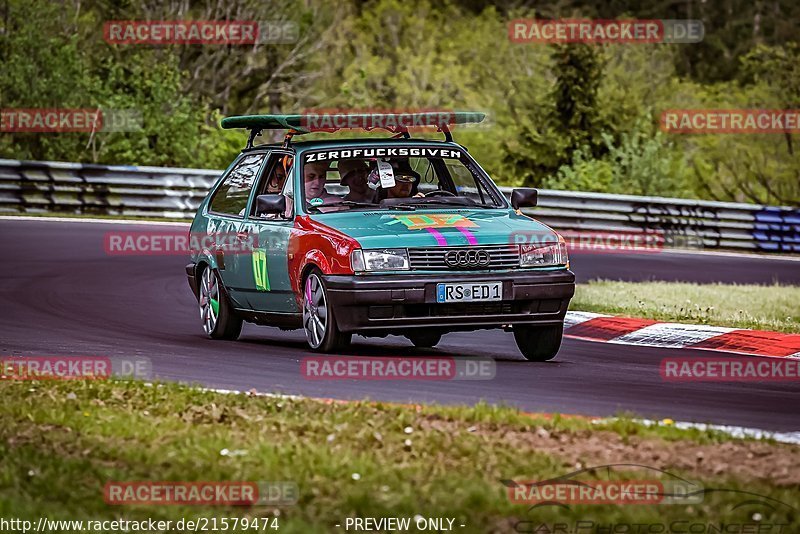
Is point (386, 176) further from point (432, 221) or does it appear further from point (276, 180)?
point (276, 180)

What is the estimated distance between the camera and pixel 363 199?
12.3m

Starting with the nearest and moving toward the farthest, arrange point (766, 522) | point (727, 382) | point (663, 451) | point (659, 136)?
point (766, 522)
point (663, 451)
point (727, 382)
point (659, 136)

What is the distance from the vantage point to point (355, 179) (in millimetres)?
12359

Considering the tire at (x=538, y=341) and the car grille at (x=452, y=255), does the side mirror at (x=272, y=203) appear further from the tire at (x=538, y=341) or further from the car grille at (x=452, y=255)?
the tire at (x=538, y=341)

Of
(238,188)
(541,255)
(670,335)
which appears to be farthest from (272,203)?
(670,335)

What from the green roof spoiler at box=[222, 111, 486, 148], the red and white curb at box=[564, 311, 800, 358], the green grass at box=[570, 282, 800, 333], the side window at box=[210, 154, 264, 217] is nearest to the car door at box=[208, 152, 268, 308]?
the side window at box=[210, 154, 264, 217]

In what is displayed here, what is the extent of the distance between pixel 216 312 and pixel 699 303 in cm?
537

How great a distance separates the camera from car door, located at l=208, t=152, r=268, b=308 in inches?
505

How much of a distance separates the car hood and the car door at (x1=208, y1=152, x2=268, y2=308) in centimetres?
123

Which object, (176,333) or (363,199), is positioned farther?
(176,333)

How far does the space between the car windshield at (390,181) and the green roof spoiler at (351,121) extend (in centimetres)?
23

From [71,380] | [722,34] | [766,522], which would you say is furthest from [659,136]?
[722,34]

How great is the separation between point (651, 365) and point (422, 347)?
2.11 m

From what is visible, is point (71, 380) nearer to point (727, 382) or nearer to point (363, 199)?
point (363, 199)
